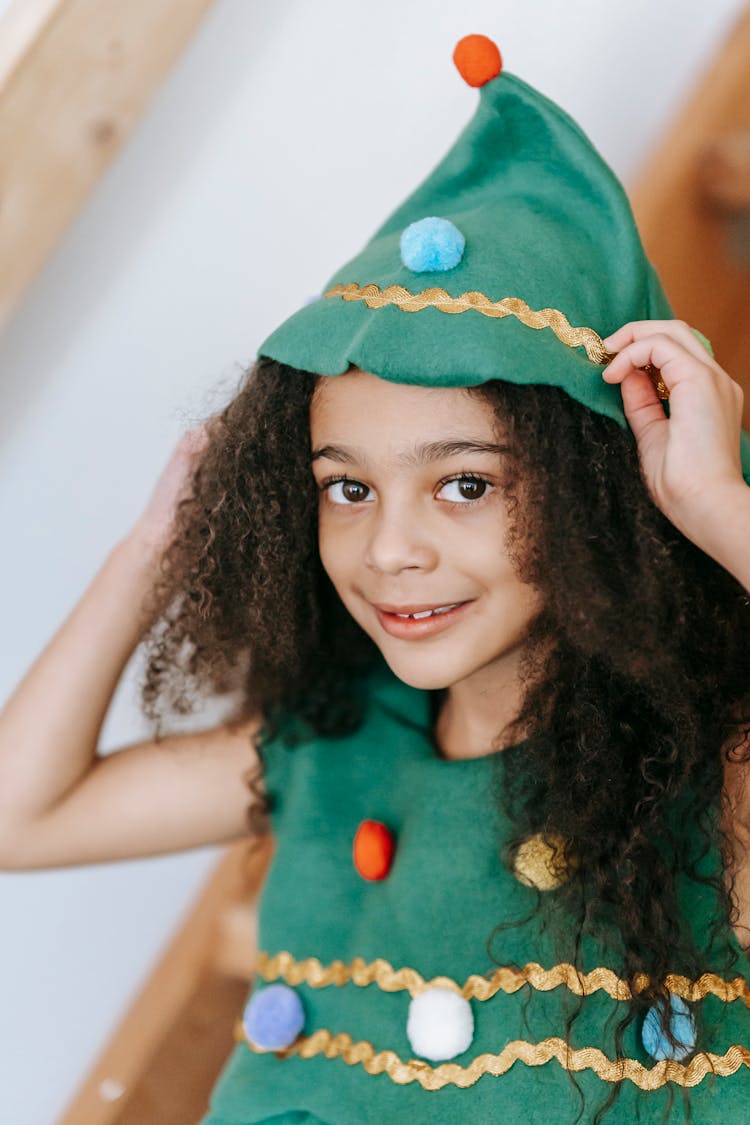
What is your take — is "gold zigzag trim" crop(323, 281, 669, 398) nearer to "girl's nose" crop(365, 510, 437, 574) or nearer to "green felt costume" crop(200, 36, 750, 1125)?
"green felt costume" crop(200, 36, 750, 1125)

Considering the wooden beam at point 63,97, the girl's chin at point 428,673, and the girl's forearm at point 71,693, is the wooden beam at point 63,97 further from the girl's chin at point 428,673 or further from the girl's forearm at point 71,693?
the girl's chin at point 428,673

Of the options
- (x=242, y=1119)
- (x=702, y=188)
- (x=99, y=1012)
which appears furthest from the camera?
(x=99, y=1012)

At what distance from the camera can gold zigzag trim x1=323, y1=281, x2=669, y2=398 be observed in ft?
2.56

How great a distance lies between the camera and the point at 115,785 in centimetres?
106

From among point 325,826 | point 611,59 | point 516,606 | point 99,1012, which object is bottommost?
point 99,1012

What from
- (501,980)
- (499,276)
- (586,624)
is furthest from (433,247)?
(501,980)

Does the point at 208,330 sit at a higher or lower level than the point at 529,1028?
higher

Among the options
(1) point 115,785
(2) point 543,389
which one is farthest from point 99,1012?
(2) point 543,389

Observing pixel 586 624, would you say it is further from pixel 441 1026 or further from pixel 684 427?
pixel 441 1026

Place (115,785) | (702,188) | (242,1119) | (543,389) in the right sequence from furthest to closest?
(702,188) → (115,785) → (242,1119) → (543,389)

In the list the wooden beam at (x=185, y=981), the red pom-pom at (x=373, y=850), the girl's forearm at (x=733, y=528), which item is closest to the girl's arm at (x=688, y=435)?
the girl's forearm at (x=733, y=528)

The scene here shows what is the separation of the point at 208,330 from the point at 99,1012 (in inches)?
29.4

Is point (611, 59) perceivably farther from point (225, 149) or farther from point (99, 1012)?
point (99, 1012)

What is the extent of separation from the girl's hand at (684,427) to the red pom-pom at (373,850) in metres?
0.33
